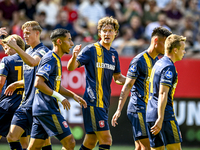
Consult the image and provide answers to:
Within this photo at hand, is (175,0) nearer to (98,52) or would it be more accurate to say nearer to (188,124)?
(188,124)

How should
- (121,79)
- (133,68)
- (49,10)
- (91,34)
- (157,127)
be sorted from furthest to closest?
(49,10) → (91,34) → (121,79) → (133,68) → (157,127)

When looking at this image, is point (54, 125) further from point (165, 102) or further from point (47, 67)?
point (165, 102)

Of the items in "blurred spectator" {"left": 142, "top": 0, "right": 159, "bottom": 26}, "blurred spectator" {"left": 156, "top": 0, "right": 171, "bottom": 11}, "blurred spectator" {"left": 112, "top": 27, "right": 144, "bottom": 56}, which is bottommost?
"blurred spectator" {"left": 112, "top": 27, "right": 144, "bottom": 56}

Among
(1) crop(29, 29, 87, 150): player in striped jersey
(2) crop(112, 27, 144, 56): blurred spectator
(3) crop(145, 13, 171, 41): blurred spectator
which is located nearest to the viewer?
(1) crop(29, 29, 87, 150): player in striped jersey

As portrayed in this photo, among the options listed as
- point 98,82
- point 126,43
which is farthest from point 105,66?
point 126,43

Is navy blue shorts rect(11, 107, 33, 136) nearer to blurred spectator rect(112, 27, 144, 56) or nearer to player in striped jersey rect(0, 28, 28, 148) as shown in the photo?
player in striped jersey rect(0, 28, 28, 148)

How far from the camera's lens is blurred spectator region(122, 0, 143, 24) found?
514 inches

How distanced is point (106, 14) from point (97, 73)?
7409 mm

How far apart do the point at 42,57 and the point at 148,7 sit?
30.1 ft

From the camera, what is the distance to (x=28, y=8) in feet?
43.0

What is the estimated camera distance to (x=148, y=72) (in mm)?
6363

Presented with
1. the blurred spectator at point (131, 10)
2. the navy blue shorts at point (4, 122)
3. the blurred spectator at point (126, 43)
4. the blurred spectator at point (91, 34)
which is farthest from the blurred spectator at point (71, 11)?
the navy blue shorts at point (4, 122)

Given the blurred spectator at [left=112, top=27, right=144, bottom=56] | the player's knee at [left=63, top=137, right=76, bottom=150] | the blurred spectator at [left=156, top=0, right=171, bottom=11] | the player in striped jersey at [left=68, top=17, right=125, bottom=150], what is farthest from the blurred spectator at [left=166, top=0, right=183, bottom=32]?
the player's knee at [left=63, top=137, right=76, bottom=150]

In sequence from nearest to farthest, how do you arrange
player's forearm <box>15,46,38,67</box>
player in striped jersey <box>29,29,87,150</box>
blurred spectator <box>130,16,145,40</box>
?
player in striped jersey <box>29,29,87,150</box> → player's forearm <box>15,46,38,67</box> → blurred spectator <box>130,16,145,40</box>
